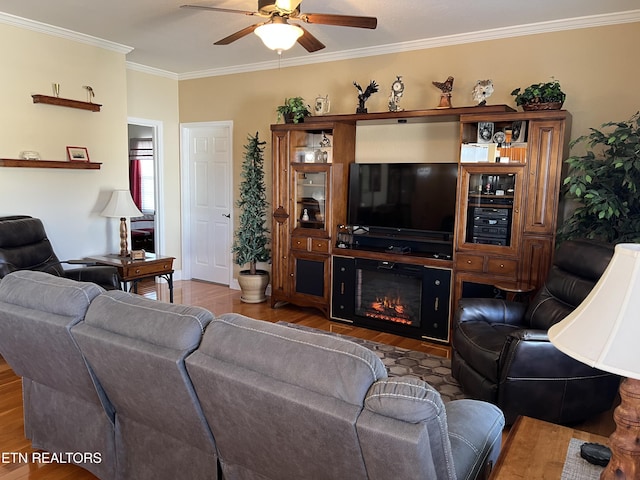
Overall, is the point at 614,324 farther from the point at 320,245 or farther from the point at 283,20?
the point at 320,245

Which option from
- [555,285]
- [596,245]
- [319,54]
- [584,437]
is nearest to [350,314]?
[555,285]

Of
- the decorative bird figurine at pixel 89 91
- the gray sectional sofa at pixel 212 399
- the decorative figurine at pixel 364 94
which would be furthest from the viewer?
the decorative bird figurine at pixel 89 91

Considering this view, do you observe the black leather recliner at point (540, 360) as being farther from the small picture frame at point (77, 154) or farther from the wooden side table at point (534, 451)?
the small picture frame at point (77, 154)

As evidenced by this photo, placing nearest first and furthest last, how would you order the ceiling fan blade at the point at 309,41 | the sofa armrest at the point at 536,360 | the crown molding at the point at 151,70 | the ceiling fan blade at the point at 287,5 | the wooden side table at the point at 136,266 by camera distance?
the sofa armrest at the point at 536,360, the ceiling fan blade at the point at 287,5, the ceiling fan blade at the point at 309,41, the wooden side table at the point at 136,266, the crown molding at the point at 151,70

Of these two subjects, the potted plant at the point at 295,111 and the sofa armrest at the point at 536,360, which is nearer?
the sofa armrest at the point at 536,360

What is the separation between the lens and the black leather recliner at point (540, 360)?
107 inches

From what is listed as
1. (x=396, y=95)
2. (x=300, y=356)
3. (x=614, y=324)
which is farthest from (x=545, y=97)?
(x=300, y=356)

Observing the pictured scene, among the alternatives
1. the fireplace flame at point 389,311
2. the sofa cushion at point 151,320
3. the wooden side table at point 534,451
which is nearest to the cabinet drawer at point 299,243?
the fireplace flame at point 389,311

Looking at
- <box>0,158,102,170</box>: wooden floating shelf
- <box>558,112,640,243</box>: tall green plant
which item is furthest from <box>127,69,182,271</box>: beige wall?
<box>558,112,640,243</box>: tall green plant

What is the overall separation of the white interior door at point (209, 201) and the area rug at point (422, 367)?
287 cm

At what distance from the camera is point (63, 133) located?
4.75 meters

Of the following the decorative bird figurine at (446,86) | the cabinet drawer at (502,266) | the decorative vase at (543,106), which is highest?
the decorative bird figurine at (446,86)

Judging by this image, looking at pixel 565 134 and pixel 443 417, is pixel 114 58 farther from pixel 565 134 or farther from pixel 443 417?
pixel 443 417

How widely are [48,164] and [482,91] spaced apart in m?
4.01
